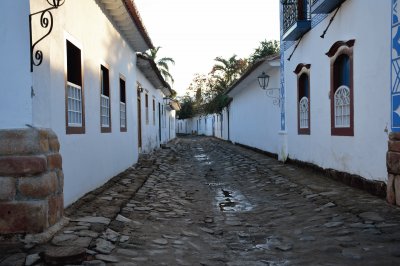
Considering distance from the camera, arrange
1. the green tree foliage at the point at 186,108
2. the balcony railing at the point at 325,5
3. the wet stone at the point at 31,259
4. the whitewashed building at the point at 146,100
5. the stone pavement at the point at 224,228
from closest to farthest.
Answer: the wet stone at the point at 31,259 → the stone pavement at the point at 224,228 → the balcony railing at the point at 325,5 → the whitewashed building at the point at 146,100 → the green tree foliage at the point at 186,108

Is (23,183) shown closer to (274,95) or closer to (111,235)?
(111,235)

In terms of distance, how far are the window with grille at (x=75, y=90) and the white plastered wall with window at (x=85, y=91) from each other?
100 millimetres

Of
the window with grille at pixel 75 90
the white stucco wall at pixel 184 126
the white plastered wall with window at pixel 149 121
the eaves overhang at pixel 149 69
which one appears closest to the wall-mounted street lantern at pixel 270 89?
the eaves overhang at pixel 149 69

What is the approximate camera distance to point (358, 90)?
23.1ft

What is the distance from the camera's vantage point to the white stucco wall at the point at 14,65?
13.1 ft

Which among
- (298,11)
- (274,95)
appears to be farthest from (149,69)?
(298,11)

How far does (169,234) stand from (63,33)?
303 cm

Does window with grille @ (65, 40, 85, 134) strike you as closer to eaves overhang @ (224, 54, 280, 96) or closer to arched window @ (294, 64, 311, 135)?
arched window @ (294, 64, 311, 135)

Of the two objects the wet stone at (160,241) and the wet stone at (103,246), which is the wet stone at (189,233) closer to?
the wet stone at (160,241)

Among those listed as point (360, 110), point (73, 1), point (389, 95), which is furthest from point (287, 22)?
point (73, 1)

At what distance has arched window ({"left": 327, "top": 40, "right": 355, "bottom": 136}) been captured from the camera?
739cm

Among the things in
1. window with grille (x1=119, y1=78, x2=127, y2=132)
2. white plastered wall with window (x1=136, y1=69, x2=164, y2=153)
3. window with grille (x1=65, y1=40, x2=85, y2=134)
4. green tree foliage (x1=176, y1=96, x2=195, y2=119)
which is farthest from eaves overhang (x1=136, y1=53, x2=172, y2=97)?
green tree foliage (x1=176, y1=96, x2=195, y2=119)

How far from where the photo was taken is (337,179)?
26.4 feet

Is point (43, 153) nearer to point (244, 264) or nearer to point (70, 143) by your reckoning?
point (70, 143)
